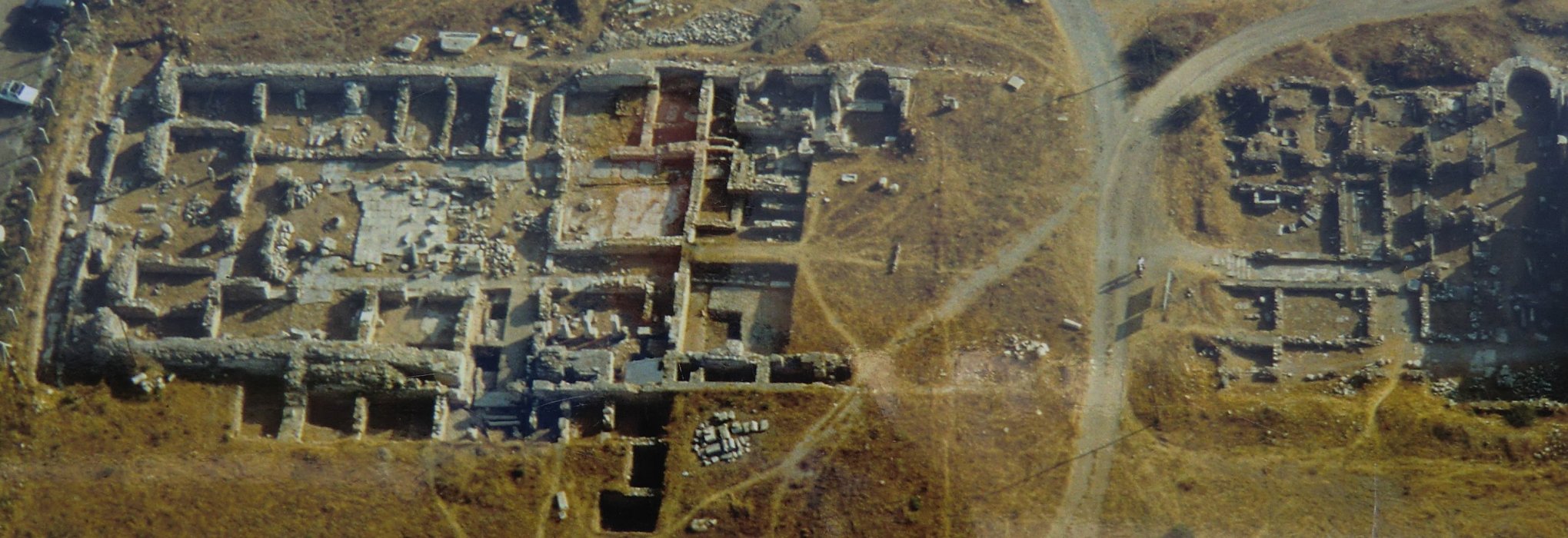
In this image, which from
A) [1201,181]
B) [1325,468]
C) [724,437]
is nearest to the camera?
[1325,468]

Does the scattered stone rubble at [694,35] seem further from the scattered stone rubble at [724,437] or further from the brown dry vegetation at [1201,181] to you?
the scattered stone rubble at [724,437]

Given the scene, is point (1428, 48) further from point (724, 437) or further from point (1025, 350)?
point (724, 437)

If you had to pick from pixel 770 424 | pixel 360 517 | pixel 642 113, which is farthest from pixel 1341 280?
pixel 360 517

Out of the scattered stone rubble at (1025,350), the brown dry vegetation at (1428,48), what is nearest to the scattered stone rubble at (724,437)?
the scattered stone rubble at (1025,350)

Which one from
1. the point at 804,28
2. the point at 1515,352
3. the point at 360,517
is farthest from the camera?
the point at 804,28

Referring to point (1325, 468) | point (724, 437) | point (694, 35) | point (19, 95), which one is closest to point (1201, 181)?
point (1325, 468)

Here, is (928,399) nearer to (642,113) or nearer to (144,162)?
(642,113)

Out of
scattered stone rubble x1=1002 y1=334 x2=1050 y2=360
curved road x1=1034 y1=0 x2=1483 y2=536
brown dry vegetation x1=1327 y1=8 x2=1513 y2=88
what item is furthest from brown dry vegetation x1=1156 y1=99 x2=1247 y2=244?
scattered stone rubble x1=1002 y1=334 x2=1050 y2=360
